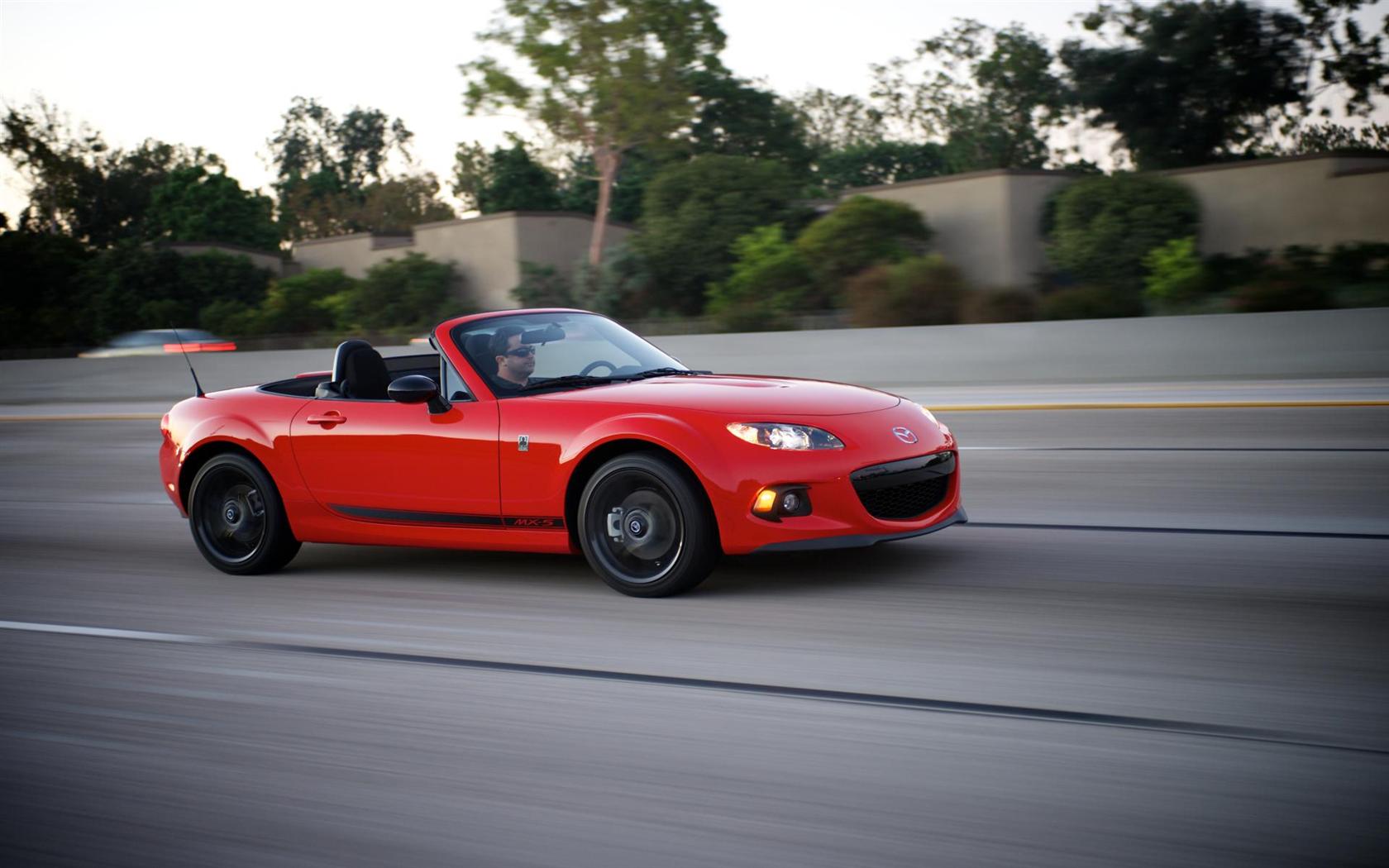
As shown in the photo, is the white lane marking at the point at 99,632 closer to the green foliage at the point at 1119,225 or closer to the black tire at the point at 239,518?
the black tire at the point at 239,518

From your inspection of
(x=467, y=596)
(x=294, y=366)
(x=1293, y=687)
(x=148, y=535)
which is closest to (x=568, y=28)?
(x=294, y=366)

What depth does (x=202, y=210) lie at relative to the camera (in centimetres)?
7356

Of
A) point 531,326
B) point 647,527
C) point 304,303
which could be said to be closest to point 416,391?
point 531,326

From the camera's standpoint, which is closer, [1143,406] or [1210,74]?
[1143,406]

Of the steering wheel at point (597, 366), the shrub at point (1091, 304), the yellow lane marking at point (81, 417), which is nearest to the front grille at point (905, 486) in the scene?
the steering wheel at point (597, 366)

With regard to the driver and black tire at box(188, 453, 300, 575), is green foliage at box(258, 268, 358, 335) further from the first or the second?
the driver

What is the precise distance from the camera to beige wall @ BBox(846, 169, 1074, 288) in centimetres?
3250

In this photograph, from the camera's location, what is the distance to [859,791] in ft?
12.6

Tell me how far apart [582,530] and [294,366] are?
71.4 feet

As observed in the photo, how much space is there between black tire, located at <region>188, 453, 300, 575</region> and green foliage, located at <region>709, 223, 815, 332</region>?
17.6 metres

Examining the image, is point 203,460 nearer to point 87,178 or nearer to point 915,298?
point 915,298

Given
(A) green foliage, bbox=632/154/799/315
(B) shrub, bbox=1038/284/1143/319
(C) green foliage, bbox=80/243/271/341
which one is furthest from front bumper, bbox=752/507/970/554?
(C) green foliage, bbox=80/243/271/341

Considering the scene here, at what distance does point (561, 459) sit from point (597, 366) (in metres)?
0.91

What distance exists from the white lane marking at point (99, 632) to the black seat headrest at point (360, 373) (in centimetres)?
167
